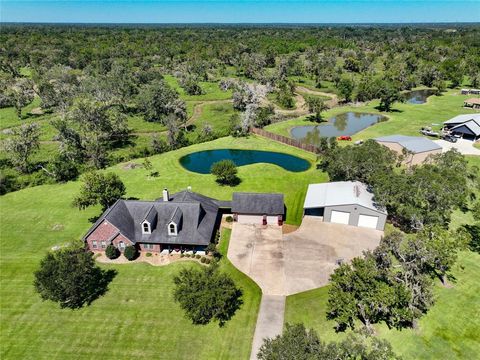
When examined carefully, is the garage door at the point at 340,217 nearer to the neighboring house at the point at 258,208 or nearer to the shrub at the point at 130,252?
the neighboring house at the point at 258,208

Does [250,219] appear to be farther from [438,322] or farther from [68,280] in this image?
[438,322]

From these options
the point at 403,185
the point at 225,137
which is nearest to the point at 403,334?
the point at 403,185

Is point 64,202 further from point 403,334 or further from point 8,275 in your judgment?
point 403,334

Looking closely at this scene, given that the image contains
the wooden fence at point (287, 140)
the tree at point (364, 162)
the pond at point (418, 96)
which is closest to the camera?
the tree at point (364, 162)

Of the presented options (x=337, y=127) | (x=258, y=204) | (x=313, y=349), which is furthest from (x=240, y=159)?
(x=313, y=349)

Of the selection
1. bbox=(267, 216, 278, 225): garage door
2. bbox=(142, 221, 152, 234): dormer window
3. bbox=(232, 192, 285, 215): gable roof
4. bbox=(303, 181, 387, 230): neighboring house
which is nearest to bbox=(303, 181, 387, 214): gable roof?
bbox=(303, 181, 387, 230): neighboring house

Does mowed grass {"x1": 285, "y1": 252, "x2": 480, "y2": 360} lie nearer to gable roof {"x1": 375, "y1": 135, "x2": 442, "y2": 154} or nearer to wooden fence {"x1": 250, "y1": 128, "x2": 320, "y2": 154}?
gable roof {"x1": 375, "y1": 135, "x2": 442, "y2": 154}

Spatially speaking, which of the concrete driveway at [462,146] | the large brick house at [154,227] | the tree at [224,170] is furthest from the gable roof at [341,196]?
the concrete driveway at [462,146]

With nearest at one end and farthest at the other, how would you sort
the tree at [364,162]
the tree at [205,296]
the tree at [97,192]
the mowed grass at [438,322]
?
1. the mowed grass at [438,322]
2. the tree at [205,296]
3. the tree at [97,192]
4. the tree at [364,162]
